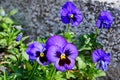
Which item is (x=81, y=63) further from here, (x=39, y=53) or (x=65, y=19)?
(x=39, y=53)

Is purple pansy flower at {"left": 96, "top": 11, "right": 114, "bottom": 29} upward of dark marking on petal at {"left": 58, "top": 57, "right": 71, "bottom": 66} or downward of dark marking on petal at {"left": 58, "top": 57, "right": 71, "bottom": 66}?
upward

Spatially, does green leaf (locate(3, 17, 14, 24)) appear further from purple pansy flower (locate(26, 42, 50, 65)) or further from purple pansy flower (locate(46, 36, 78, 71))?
purple pansy flower (locate(46, 36, 78, 71))

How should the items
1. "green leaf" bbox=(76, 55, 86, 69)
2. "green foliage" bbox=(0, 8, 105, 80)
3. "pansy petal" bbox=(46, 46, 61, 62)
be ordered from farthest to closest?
1. "green leaf" bbox=(76, 55, 86, 69)
2. "green foliage" bbox=(0, 8, 105, 80)
3. "pansy petal" bbox=(46, 46, 61, 62)

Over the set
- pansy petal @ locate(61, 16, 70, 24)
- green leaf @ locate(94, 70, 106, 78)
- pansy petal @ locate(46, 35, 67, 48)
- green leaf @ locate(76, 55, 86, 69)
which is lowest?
green leaf @ locate(94, 70, 106, 78)

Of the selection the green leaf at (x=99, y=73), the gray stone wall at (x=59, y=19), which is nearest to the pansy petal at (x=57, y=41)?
the green leaf at (x=99, y=73)

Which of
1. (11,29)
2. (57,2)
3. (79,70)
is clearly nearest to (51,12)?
(57,2)

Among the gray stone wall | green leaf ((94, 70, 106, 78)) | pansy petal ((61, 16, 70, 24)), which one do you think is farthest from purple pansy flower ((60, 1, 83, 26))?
green leaf ((94, 70, 106, 78))

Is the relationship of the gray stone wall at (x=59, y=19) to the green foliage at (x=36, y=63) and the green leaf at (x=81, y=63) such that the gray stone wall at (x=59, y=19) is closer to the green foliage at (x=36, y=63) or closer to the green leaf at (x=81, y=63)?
the green foliage at (x=36, y=63)

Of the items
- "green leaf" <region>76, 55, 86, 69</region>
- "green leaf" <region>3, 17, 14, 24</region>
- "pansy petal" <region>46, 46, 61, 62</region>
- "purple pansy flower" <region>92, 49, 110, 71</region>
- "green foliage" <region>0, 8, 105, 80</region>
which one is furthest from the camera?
"green leaf" <region>3, 17, 14, 24</region>

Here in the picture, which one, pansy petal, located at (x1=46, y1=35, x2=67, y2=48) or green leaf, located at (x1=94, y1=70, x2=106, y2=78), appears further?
green leaf, located at (x1=94, y1=70, x2=106, y2=78)
